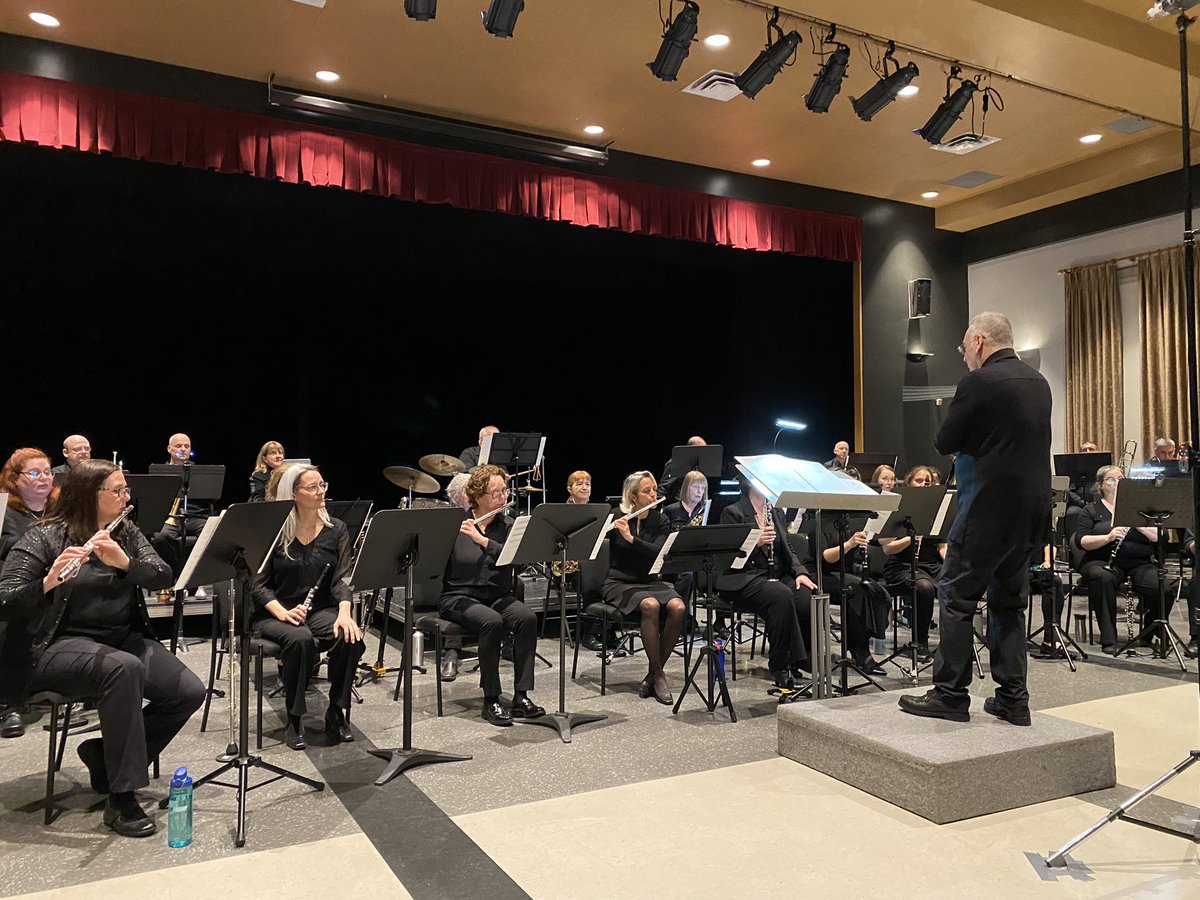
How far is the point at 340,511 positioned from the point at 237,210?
13.6ft

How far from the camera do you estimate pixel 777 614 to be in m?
4.88

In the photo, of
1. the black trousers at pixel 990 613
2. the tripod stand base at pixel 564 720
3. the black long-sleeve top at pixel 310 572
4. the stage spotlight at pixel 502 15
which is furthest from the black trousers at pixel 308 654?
the stage spotlight at pixel 502 15

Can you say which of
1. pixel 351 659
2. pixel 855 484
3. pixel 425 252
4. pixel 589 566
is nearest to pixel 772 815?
pixel 855 484

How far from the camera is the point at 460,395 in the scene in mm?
9211

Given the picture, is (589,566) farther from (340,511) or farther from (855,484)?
(855,484)

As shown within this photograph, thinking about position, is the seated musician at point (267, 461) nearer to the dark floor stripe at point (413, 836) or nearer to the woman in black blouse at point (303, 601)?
the woman in black blouse at point (303, 601)

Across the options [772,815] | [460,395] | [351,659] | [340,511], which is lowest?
[772,815]

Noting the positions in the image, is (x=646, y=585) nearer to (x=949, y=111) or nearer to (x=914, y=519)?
(x=914, y=519)

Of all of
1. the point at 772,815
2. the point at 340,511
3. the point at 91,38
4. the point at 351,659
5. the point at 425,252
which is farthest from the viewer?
the point at 425,252

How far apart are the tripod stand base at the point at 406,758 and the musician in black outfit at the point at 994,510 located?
1.96 m

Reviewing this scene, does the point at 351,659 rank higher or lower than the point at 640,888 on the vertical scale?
higher

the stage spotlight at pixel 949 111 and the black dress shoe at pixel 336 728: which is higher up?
the stage spotlight at pixel 949 111

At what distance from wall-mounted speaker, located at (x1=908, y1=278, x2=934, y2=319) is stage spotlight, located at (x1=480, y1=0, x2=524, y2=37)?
6.94 m

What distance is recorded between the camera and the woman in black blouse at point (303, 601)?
393 cm
